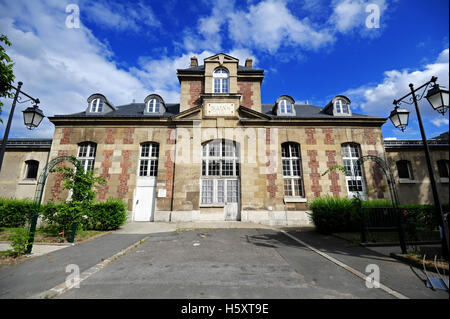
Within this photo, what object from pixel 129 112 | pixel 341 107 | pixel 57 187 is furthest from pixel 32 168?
pixel 341 107

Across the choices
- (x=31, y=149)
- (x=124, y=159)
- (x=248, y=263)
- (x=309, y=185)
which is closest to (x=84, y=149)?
(x=124, y=159)

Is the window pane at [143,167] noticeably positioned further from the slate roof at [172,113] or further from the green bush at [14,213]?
the green bush at [14,213]

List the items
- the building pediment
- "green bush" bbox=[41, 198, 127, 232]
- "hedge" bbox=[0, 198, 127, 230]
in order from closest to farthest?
1. "green bush" bbox=[41, 198, 127, 232]
2. "hedge" bbox=[0, 198, 127, 230]
3. the building pediment

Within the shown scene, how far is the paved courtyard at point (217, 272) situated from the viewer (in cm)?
316

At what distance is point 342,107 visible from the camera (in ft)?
44.5

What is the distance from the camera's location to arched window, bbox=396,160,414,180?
13156 millimetres

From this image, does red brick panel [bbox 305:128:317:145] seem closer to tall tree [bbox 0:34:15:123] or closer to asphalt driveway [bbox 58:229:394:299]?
asphalt driveway [bbox 58:229:394:299]

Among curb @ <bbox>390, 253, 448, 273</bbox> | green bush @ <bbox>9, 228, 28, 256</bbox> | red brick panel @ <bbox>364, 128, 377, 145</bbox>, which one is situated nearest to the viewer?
curb @ <bbox>390, 253, 448, 273</bbox>

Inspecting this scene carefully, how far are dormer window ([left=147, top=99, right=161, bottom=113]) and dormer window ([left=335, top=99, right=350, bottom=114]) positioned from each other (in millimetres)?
13095

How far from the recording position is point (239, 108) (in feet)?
41.2

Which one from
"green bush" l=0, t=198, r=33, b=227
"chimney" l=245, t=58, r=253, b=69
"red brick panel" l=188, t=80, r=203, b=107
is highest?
"chimney" l=245, t=58, r=253, b=69

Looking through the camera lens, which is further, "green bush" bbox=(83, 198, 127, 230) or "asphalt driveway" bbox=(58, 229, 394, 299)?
"green bush" bbox=(83, 198, 127, 230)

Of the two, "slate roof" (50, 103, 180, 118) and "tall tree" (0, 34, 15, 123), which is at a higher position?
"slate roof" (50, 103, 180, 118)

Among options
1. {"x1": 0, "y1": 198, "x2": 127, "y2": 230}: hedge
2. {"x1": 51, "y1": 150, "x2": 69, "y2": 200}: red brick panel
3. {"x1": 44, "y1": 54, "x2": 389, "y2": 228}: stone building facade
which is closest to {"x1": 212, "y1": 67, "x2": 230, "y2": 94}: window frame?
{"x1": 44, "y1": 54, "x2": 389, "y2": 228}: stone building facade
